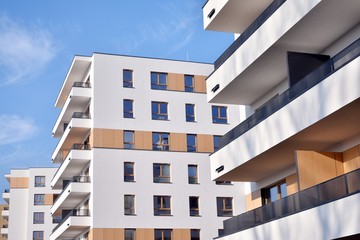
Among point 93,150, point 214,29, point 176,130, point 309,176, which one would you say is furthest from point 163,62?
point 309,176

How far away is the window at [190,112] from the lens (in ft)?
180

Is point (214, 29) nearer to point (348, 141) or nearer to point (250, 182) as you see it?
point (250, 182)

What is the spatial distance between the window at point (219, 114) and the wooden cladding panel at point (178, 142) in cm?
330

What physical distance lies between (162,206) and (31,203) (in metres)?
47.9

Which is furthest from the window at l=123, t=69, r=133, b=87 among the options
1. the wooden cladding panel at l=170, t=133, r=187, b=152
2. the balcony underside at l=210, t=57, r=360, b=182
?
the balcony underside at l=210, t=57, r=360, b=182

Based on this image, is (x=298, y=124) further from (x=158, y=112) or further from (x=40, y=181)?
(x=40, y=181)

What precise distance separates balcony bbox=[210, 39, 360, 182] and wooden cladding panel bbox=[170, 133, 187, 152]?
79.6ft

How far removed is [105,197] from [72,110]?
396 inches

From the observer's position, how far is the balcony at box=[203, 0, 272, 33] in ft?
93.2

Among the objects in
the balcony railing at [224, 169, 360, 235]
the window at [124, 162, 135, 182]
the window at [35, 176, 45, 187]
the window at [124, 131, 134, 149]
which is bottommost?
the balcony railing at [224, 169, 360, 235]

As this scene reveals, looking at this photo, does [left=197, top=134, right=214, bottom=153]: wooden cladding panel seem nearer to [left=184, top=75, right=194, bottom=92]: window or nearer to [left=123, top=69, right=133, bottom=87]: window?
[left=184, top=75, right=194, bottom=92]: window

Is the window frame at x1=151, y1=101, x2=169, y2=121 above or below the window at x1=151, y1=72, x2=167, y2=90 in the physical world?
below

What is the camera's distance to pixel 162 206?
170 feet

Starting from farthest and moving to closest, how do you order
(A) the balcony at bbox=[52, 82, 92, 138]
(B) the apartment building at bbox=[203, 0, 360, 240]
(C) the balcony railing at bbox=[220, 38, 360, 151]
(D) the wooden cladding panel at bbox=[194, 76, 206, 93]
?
(D) the wooden cladding panel at bbox=[194, 76, 206, 93] → (A) the balcony at bbox=[52, 82, 92, 138] → (B) the apartment building at bbox=[203, 0, 360, 240] → (C) the balcony railing at bbox=[220, 38, 360, 151]
